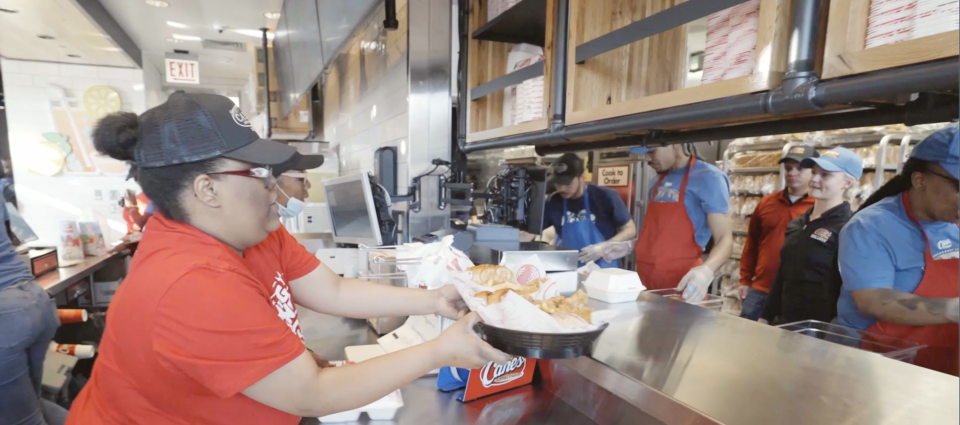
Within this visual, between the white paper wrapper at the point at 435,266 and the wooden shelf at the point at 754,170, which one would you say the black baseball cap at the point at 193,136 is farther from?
the wooden shelf at the point at 754,170

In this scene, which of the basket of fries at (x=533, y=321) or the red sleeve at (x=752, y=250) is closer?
the basket of fries at (x=533, y=321)

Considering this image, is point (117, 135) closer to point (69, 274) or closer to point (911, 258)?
point (911, 258)

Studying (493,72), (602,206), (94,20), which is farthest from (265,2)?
(602,206)

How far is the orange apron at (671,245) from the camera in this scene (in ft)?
8.62

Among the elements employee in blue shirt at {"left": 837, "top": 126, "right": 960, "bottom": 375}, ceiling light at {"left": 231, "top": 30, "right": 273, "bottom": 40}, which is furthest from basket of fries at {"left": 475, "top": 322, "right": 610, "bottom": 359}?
ceiling light at {"left": 231, "top": 30, "right": 273, "bottom": 40}

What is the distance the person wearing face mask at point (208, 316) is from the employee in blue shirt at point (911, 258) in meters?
1.44

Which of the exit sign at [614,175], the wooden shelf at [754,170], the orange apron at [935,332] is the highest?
the wooden shelf at [754,170]

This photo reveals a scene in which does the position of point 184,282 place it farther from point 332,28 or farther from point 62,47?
Answer: point 62,47

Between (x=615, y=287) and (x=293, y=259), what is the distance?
3.40 feet

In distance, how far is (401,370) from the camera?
97cm

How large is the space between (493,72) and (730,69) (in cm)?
163

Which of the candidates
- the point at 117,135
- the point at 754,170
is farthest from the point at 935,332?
the point at 754,170

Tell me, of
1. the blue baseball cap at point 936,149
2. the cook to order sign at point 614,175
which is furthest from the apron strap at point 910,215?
the cook to order sign at point 614,175

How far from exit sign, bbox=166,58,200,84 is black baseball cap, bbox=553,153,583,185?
21.2 feet
